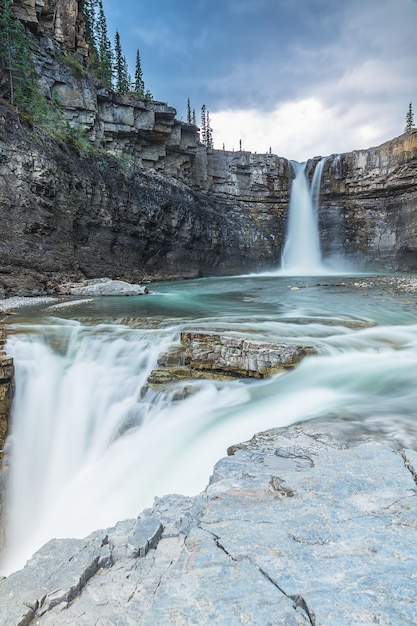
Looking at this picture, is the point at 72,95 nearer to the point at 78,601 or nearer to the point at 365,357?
the point at 365,357

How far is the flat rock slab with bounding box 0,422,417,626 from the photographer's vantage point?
134cm

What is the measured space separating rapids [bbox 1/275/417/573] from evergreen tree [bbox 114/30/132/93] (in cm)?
3207

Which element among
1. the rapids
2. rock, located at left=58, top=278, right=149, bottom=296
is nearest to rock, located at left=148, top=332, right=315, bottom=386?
the rapids

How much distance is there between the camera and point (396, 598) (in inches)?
51.9

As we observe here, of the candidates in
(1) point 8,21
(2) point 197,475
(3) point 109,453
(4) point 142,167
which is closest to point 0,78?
(1) point 8,21

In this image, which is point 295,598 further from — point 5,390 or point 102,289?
Result: point 102,289

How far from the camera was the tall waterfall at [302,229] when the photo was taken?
27391 millimetres

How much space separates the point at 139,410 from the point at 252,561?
12.6 ft

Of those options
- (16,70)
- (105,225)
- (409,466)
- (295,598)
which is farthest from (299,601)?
(16,70)

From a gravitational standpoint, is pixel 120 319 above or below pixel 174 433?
above

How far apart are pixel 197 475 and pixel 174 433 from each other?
1033mm

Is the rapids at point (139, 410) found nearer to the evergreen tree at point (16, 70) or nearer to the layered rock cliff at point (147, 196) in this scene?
the layered rock cliff at point (147, 196)

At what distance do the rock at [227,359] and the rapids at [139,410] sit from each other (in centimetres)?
19

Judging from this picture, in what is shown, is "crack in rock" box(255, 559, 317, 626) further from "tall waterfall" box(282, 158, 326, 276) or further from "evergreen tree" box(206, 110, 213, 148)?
"evergreen tree" box(206, 110, 213, 148)
